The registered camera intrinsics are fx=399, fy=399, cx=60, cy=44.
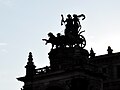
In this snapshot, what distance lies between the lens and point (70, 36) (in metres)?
49.5

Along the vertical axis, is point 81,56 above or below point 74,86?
above

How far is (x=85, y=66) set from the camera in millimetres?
47562

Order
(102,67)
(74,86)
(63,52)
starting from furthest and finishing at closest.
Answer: (102,67) < (63,52) < (74,86)

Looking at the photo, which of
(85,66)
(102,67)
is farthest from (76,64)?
(102,67)

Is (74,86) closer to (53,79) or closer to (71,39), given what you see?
(53,79)

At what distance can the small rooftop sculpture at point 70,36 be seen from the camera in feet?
163

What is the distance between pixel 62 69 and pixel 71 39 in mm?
4229

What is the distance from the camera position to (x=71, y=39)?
162 feet

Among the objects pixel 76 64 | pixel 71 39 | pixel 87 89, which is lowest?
pixel 87 89

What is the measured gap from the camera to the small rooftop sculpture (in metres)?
49.8

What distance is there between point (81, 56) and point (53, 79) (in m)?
4.37

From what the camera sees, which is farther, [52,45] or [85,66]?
[52,45]

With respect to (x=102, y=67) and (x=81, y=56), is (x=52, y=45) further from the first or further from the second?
(x=102, y=67)

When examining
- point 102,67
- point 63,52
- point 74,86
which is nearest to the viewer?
point 74,86
